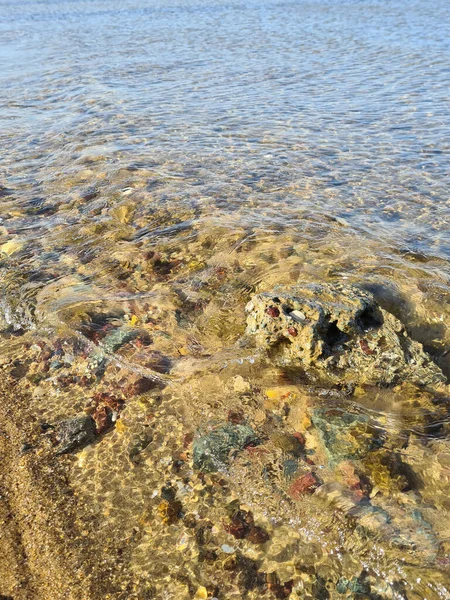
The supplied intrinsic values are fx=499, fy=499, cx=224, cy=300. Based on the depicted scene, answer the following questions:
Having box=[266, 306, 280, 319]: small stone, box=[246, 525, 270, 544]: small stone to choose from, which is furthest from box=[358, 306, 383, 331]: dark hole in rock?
box=[246, 525, 270, 544]: small stone

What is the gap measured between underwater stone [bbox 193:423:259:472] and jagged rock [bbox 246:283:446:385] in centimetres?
80

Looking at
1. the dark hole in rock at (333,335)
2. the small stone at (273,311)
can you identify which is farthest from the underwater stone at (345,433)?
the small stone at (273,311)

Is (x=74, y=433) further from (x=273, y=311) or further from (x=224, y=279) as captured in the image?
(x=224, y=279)

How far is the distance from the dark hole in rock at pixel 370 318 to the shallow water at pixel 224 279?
0.44 metres

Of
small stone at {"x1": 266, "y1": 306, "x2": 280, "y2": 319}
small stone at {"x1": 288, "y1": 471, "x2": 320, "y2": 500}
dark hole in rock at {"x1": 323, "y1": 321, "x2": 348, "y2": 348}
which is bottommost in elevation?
small stone at {"x1": 288, "y1": 471, "x2": 320, "y2": 500}

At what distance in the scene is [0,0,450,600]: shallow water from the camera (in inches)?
132

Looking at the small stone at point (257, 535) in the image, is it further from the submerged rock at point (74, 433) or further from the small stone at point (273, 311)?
the small stone at point (273, 311)

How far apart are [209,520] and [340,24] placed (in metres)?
24.4

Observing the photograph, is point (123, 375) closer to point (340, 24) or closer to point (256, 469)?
point (256, 469)

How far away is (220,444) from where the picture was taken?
3951 millimetres

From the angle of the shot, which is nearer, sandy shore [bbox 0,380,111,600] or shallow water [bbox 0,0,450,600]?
sandy shore [bbox 0,380,111,600]

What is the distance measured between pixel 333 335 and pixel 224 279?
65.1 inches

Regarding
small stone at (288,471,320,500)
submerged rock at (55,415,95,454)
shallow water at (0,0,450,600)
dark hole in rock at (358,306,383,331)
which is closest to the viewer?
shallow water at (0,0,450,600)

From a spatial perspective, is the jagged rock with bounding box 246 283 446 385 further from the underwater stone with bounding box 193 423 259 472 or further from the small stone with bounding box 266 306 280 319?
the underwater stone with bounding box 193 423 259 472
